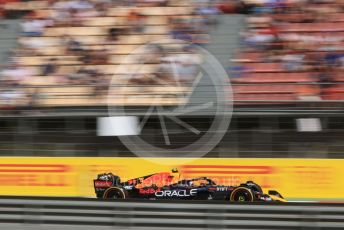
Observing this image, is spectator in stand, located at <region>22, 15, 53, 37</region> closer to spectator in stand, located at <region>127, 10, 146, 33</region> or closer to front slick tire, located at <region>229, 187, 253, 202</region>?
spectator in stand, located at <region>127, 10, 146, 33</region>

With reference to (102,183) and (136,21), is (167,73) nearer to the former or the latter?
(136,21)

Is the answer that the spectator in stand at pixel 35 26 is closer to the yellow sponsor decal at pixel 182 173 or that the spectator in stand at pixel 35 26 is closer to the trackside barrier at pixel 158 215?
the yellow sponsor decal at pixel 182 173

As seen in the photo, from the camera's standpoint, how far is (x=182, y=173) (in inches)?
361

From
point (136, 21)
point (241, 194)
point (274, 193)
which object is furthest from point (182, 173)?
point (136, 21)

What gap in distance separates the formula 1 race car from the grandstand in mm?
469

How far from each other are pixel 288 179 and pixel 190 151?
1499 mm

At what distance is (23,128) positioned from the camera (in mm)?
9680

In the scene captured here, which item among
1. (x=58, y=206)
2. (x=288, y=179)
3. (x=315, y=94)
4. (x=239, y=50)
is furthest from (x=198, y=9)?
(x=58, y=206)

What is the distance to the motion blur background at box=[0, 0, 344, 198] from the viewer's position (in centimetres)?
895

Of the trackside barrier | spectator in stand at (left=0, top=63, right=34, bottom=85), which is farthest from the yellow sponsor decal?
the trackside barrier

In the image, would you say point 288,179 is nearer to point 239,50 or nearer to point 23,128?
point 239,50

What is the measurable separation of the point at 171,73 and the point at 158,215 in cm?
373

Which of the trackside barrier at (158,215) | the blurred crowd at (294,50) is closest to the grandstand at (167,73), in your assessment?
the blurred crowd at (294,50)

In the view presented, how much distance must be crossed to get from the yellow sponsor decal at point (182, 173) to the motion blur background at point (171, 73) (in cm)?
13
